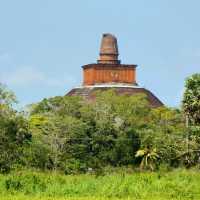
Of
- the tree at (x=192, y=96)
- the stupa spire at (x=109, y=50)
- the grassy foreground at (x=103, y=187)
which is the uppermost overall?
the stupa spire at (x=109, y=50)

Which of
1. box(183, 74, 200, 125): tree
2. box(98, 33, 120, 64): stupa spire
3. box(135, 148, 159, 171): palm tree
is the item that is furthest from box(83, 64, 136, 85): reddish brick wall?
box(183, 74, 200, 125): tree

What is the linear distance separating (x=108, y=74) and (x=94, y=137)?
37.4 metres

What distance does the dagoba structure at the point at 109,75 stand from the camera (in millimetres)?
85625

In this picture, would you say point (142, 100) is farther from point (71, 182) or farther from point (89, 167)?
point (71, 182)

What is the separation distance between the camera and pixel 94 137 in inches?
2120

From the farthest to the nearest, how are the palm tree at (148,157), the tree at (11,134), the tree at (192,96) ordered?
the palm tree at (148,157) → the tree at (11,134) → the tree at (192,96)

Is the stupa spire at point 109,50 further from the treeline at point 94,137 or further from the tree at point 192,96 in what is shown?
the tree at point 192,96

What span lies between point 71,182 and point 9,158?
20307 millimetres

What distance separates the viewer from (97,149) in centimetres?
5397

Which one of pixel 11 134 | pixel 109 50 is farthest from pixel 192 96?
pixel 109 50

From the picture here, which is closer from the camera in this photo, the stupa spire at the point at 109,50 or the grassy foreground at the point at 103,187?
the grassy foreground at the point at 103,187

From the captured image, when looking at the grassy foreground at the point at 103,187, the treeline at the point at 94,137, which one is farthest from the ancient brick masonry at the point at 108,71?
the grassy foreground at the point at 103,187

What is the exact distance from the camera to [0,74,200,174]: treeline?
158ft

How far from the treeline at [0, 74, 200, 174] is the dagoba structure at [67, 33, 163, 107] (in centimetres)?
2319
